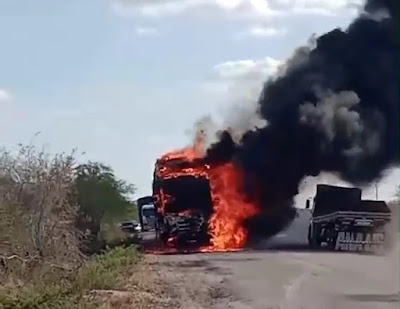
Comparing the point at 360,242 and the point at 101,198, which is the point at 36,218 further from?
the point at 101,198

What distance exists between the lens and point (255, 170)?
43594 millimetres

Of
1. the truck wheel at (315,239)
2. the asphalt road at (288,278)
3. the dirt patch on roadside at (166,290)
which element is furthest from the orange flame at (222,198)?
the dirt patch on roadside at (166,290)

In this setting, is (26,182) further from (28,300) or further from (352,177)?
(352,177)

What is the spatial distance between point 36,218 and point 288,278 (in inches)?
273

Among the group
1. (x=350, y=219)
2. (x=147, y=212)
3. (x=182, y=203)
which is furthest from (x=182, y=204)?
(x=147, y=212)

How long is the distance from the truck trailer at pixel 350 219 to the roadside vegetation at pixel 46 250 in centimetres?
1306

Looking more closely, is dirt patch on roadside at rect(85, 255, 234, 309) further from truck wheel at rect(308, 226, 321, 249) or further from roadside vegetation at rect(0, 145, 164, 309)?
→ truck wheel at rect(308, 226, 321, 249)

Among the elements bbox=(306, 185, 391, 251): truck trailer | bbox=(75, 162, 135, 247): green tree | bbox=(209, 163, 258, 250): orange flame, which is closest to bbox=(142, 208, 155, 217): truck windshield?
bbox=(75, 162, 135, 247): green tree

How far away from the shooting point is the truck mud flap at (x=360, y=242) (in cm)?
4116

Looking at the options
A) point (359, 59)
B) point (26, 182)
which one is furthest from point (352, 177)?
point (26, 182)

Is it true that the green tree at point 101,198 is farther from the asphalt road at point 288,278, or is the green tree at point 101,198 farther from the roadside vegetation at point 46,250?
the roadside vegetation at point 46,250

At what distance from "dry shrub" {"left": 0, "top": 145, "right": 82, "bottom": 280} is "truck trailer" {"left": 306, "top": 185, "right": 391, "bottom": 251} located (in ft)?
53.5

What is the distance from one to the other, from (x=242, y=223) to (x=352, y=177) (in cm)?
510

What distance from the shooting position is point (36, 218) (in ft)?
80.7
